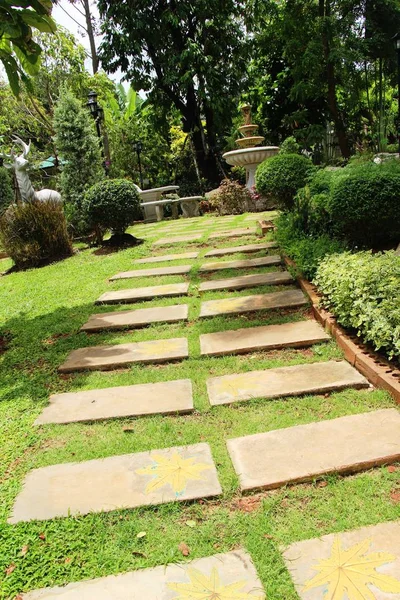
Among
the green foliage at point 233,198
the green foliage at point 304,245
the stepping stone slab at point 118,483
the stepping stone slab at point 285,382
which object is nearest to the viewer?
the stepping stone slab at point 118,483

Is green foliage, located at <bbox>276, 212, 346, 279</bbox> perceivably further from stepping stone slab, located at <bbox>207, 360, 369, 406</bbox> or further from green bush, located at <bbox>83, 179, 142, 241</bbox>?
A: green bush, located at <bbox>83, 179, 142, 241</bbox>

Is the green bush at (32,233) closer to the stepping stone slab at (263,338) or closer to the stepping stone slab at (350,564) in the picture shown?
the stepping stone slab at (263,338)

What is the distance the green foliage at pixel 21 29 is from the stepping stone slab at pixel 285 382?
2465mm

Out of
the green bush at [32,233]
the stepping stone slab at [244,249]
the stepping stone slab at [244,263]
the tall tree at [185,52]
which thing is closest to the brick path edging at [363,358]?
the stepping stone slab at [244,263]

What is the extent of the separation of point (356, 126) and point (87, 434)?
19.1 meters

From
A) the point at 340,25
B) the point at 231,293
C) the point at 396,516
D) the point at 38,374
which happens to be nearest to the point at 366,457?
the point at 396,516

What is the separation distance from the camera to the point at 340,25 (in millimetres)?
11555

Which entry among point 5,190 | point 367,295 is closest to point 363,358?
point 367,295

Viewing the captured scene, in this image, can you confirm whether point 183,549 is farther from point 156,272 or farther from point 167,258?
point 167,258

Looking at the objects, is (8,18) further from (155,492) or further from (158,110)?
(158,110)

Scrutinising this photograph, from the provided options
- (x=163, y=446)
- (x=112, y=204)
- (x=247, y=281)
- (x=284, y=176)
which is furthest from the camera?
(x=112, y=204)

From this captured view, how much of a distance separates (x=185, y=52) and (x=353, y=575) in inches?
563

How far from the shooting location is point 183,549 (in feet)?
5.51

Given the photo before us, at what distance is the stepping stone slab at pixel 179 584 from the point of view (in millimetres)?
1493
